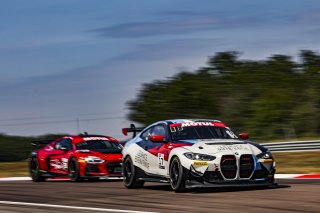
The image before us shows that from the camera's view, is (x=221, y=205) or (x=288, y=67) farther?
(x=288, y=67)

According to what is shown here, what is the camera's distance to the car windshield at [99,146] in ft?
62.8

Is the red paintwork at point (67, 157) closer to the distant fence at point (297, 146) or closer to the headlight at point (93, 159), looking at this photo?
the headlight at point (93, 159)

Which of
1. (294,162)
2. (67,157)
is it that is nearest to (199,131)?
(67,157)

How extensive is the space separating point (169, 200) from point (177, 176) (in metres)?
1.51

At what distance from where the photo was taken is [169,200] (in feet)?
37.7

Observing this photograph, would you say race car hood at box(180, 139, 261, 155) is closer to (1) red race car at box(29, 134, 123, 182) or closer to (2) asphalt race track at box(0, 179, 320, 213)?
(2) asphalt race track at box(0, 179, 320, 213)

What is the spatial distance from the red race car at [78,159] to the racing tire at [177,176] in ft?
17.9

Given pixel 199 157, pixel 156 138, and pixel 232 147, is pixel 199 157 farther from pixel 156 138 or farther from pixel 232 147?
pixel 156 138

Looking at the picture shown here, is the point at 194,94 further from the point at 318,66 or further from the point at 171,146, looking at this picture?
the point at 171,146

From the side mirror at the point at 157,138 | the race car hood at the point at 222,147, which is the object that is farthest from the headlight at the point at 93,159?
the race car hood at the point at 222,147

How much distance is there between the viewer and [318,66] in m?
63.8

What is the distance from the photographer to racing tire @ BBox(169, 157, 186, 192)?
12.7 meters

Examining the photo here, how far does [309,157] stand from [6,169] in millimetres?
12271

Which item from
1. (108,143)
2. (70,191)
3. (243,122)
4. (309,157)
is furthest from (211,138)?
(243,122)
